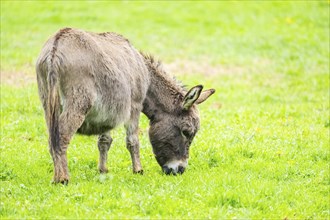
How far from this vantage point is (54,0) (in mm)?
27781

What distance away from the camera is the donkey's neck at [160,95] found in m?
10.2

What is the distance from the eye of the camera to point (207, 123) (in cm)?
1329

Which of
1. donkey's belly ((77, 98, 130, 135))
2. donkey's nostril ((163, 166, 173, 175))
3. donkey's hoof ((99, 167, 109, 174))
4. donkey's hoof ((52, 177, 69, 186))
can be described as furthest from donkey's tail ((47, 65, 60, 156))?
donkey's nostril ((163, 166, 173, 175))

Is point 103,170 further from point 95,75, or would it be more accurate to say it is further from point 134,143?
point 95,75

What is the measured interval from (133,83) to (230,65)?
1130 centimetres

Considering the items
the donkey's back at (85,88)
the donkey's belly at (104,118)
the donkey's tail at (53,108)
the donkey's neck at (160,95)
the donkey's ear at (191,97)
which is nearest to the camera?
the donkey's tail at (53,108)

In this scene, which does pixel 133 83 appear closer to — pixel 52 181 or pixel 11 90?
pixel 52 181

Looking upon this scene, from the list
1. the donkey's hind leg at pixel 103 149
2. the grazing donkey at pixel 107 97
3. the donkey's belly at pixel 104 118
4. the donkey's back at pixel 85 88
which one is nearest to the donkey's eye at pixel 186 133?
the grazing donkey at pixel 107 97

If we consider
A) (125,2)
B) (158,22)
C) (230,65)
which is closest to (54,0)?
(125,2)

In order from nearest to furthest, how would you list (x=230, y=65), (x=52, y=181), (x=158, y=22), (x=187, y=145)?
(x=52, y=181) → (x=187, y=145) → (x=230, y=65) → (x=158, y=22)

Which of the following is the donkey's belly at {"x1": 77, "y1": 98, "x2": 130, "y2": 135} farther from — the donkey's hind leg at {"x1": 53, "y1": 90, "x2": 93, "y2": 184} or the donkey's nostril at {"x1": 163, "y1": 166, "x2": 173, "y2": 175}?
the donkey's nostril at {"x1": 163, "y1": 166, "x2": 173, "y2": 175}

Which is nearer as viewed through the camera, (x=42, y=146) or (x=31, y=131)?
(x=42, y=146)

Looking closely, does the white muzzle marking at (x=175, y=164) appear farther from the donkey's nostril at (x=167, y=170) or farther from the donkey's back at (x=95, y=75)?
the donkey's back at (x=95, y=75)

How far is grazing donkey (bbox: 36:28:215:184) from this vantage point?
8.33 m
